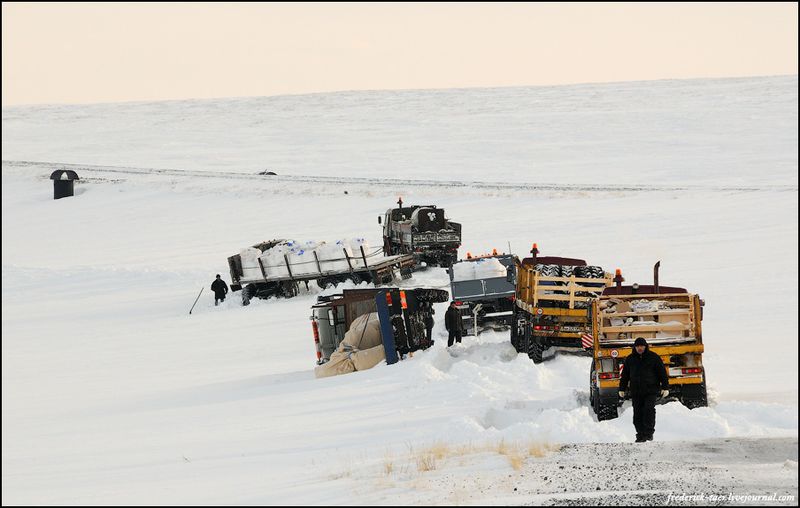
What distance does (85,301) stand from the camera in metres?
35.7

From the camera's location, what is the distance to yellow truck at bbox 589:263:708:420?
13219mm

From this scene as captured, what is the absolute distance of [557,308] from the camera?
1853 cm

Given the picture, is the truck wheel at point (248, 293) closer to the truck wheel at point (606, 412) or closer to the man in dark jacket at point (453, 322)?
the man in dark jacket at point (453, 322)

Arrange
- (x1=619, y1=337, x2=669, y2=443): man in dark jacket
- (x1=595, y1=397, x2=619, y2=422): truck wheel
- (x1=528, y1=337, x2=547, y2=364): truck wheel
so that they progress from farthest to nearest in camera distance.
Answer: (x1=528, y1=337, x2=547, y2=364): truck wheel < (x1=595, y1=397, x2=619, y2=422): truck wheel < (x1=619, y1=337, x2=669, y2=443): man in dark jacket

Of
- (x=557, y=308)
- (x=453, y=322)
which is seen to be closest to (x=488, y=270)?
(x=453, y=322)

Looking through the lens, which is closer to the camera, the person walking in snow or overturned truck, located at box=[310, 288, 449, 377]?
overturned truck, located at box=[310, 288, 449, 377]

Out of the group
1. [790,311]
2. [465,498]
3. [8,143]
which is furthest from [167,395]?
[8,143]

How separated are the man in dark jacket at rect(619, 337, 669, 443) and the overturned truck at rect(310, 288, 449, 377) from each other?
8022 millimetres

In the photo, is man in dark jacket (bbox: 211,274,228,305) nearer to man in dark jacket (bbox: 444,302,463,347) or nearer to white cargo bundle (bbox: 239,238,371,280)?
white cargo bundle (bbox: 239,238,371,280)

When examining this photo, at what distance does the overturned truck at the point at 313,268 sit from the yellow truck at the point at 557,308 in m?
14.2

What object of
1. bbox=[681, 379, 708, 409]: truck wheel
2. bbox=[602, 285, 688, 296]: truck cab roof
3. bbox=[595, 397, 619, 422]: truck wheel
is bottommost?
bbox=[595, 397, 619, 422]: truck wheel

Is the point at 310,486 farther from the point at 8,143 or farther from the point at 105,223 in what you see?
the point at 8,143

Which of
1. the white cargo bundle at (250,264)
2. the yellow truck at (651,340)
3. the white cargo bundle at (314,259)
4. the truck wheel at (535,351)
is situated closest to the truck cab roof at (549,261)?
the truck wheel at (535,351)

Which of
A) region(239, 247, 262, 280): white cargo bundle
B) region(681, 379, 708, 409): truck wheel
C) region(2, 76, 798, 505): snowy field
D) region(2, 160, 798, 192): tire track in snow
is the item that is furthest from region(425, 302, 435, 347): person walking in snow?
region(2, 160, 798, 192): tire track in snow
